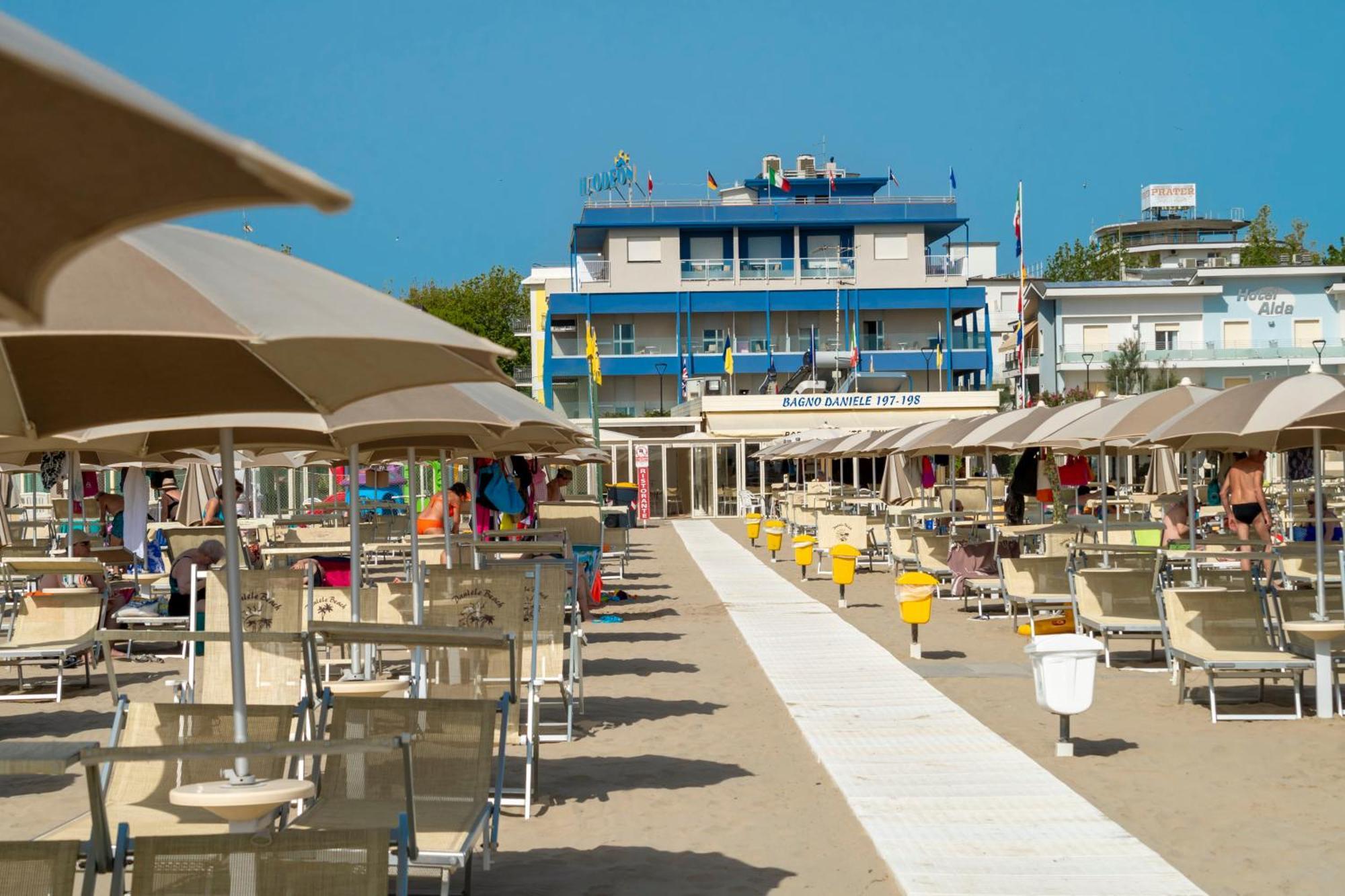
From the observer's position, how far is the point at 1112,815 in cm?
670

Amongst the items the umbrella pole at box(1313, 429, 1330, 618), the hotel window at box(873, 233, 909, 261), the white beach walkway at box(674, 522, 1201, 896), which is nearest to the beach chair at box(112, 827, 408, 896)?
the white beach walkway at box(674, 522, 1201, 896)

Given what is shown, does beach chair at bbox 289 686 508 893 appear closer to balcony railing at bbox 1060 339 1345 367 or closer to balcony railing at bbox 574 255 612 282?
balcony railing at bbox 1060 339 1345 367

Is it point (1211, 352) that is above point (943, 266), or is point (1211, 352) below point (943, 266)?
below

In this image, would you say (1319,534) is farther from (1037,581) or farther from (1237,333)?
(1237,333)

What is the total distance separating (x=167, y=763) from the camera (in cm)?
529

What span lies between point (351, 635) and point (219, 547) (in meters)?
5.96

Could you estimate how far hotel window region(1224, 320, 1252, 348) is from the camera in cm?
5966

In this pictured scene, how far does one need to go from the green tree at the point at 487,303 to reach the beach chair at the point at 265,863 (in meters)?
72.6

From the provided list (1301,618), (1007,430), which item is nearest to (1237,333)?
(1007,430)

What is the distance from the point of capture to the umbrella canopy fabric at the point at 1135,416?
12.7 m

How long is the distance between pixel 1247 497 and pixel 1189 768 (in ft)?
21.1

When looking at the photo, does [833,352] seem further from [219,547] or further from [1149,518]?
[219,547]

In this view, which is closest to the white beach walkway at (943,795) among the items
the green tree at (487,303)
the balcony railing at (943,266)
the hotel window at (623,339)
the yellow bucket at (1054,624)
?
the yellow bucket at (1054,624)

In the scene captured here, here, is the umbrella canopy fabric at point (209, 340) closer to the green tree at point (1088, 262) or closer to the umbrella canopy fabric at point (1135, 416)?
the umbrella canopy fabric at point (1135, 416)
